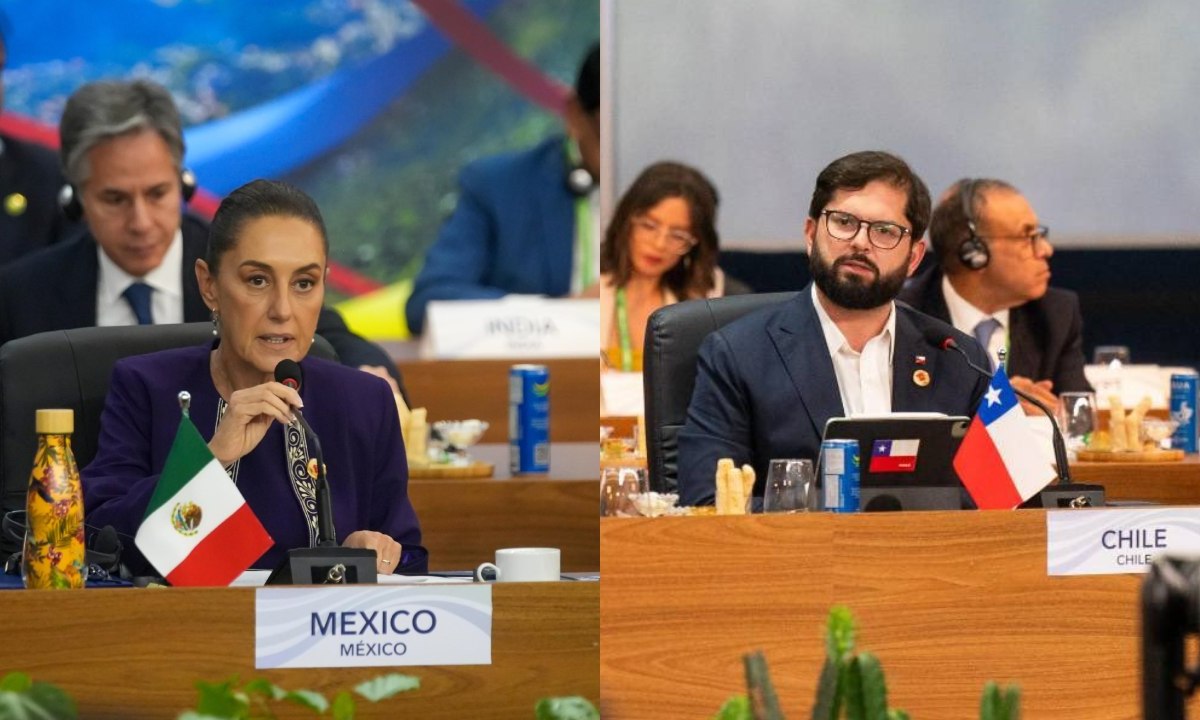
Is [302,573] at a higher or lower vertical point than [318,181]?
lower

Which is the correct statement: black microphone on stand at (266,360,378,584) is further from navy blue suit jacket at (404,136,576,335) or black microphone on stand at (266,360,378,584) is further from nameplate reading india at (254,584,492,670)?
navy blue suit jacket at (404,136,576,335)

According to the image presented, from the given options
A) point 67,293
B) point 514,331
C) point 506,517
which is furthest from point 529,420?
point 67,293

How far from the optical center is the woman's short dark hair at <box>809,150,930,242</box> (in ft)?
9.09

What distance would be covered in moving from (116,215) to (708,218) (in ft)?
5.19

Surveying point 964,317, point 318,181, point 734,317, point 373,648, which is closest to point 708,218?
point 734,317

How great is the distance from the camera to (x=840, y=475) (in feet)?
7.93

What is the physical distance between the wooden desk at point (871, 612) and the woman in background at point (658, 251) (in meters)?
0.63

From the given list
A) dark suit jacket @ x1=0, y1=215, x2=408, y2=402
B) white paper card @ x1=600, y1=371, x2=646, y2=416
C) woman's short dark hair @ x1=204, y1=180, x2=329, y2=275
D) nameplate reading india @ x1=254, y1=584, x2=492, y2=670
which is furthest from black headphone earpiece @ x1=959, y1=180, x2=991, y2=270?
nameplate reading india @ x1=254, y1=584, x2=492, y2=670

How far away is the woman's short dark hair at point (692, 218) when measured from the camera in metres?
2.85

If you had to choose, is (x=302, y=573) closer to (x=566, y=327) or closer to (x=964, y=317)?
(x=964, y=317)

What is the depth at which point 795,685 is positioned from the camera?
2.25 metres

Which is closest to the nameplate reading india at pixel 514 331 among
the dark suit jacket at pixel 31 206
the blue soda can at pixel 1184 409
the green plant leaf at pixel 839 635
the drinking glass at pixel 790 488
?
the dark suit jacket at pixel 31 206

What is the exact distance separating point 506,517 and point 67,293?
3.23 ft

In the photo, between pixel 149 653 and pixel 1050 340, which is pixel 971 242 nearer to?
pixel 1050 340
